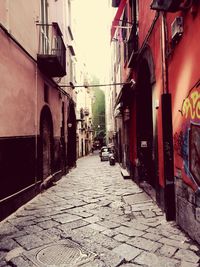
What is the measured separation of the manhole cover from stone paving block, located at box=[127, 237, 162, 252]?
0.79 metres

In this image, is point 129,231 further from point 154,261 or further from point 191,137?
point 191,137

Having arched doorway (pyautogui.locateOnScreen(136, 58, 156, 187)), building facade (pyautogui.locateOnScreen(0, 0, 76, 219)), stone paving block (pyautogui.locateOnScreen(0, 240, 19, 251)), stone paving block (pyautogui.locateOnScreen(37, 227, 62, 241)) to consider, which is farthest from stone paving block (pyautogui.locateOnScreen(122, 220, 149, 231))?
arched doorway (pyautogui.locateOnScreen(136, 58, 156, 187))

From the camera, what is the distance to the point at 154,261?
12.4 ft

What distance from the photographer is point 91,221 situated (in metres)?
5.77

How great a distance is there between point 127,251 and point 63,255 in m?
0.96

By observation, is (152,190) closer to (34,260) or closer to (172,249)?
(172,249)

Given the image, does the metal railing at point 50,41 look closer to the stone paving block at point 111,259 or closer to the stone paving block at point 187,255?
the stone paving block at point 111,259

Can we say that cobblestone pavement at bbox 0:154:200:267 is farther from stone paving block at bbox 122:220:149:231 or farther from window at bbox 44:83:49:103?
window at bbox 44:83:49:103

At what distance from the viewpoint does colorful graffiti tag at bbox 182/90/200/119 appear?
4188mm

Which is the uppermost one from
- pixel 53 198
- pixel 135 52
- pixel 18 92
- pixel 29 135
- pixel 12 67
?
pixel 135 52

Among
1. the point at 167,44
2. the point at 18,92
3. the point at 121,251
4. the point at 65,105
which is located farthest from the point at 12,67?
the point at 65,105

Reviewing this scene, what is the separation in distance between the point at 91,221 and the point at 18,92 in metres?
3.88

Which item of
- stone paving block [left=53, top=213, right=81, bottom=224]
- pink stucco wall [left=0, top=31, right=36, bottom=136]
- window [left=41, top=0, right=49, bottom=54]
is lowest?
stone paving block [left=53, top=213, right=81, bottom=224]

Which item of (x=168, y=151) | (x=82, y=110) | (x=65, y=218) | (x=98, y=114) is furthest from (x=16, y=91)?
(x=98, y=114)
